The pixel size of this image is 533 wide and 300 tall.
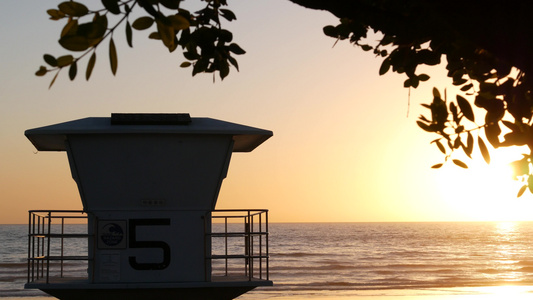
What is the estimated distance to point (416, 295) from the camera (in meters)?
25.2

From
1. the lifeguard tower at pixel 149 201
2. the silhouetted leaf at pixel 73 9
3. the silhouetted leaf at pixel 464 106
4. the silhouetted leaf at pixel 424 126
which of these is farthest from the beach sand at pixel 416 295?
the silhouetted leaf at pixel 73 9

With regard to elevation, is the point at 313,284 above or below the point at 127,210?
below

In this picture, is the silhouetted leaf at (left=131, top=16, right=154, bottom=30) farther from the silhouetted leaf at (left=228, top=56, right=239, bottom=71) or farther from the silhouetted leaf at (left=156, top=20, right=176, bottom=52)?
the silhouetted leaf at (left=228, top=56, right=239, bottom=71)

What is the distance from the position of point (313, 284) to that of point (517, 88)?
29.0m

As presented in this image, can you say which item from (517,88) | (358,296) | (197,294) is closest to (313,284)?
(358,296)

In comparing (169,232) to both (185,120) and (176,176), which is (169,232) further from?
(185,120)

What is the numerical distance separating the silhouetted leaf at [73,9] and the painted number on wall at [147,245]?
6957 millimetres

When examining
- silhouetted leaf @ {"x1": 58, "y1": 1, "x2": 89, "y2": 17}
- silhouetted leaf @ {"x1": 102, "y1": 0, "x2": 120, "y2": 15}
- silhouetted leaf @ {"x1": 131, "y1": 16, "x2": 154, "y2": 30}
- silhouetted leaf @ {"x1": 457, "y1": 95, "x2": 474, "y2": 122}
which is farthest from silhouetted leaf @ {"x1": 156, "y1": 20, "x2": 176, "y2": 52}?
silhouetted leaf @ {"x1": 457, "y1": 95, "x2": 474, "y2": 122}

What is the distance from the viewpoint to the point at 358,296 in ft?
81.9

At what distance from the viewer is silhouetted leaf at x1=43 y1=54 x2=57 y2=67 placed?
2852 mm

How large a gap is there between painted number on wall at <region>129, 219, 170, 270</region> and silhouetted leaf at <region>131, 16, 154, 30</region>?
684 centimetres

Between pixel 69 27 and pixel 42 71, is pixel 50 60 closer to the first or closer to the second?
pixel 42 71

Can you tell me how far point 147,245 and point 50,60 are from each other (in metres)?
6.96

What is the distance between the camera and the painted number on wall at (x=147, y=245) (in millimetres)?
9539
